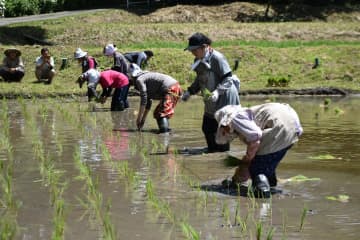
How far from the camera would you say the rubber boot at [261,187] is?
707 cm

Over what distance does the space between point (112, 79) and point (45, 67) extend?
612 cm

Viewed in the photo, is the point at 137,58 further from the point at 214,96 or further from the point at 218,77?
the point at 214,96

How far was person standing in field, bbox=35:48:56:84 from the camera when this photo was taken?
2016cm

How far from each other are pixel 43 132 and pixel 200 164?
3.72 m

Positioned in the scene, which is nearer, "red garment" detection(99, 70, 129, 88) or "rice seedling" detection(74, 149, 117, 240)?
"rice seedling" detection(74, 149, 117, 240)

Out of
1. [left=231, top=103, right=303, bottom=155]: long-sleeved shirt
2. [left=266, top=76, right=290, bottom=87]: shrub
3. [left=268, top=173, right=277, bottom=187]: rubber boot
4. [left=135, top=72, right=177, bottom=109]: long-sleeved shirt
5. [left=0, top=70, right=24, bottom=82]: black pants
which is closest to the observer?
[left=231, top=103, right=303, bottom=155]: long-sleeved shirt

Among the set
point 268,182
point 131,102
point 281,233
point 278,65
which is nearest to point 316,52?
point 278,65

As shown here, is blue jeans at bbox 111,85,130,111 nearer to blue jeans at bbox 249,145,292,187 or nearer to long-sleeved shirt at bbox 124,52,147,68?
long-sleeved shirt at bbox 124,52,147,68

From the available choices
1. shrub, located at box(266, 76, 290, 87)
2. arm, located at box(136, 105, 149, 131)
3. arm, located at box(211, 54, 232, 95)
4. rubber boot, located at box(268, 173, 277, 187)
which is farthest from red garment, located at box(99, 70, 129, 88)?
rubber boot, located at box(268, 173, 277, 187)

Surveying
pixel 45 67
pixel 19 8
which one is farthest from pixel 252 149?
pixel 19 8

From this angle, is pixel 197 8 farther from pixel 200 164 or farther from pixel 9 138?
pixel 200 164

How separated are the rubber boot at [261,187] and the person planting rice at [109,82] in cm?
725

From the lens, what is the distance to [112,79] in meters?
14.5

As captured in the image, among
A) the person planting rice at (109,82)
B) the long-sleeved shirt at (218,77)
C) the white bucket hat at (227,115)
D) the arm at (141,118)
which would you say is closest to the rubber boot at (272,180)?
the white bucket hat at (227,115)
